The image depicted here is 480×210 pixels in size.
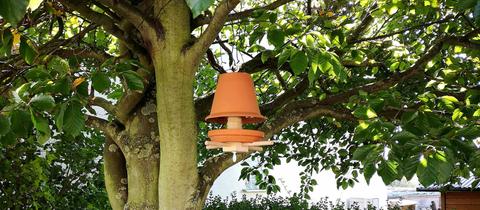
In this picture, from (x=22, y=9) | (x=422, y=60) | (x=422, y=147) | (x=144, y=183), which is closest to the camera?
(x=22, y=9)

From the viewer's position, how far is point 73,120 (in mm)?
2066

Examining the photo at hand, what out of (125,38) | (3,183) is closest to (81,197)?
(3,183)

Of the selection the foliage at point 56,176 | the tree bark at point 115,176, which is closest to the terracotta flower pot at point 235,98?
the tree bark at point 115,176

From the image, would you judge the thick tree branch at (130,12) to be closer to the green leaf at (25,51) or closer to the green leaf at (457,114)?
the green leaf at (25,51)

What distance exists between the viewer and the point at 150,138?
2.99 meters

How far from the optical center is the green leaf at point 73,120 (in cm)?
205

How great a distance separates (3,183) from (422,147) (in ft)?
16.7

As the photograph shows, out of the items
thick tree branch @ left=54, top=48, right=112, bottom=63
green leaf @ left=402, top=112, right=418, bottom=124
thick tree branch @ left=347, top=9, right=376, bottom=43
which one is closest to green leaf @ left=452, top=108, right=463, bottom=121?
green leaf @ left=402, top=112, right=418, bottom=124

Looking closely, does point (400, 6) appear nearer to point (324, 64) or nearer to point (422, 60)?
point (422, 60)

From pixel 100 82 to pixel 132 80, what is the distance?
0.14 meters

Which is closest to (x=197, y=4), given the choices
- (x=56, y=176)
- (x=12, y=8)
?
(x=12, y=8)

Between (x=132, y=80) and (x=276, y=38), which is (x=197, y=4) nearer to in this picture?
(x=132, y=80)

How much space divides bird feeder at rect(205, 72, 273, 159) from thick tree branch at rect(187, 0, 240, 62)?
22 cm

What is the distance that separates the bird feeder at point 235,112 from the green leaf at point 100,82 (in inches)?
20.1
